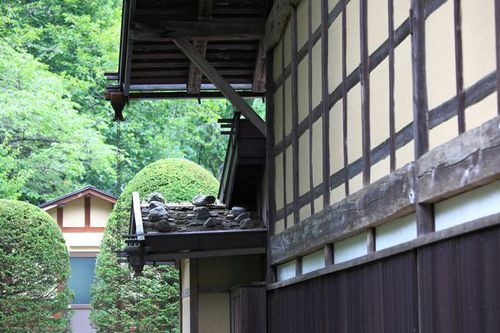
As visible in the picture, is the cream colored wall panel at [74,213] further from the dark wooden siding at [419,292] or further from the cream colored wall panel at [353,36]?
the cream colored wall panel at [353,36]

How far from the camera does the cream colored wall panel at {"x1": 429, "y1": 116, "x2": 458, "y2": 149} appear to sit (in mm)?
5798

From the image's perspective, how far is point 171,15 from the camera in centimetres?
1236

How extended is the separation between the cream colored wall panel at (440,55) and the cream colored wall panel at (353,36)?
1.78 meters

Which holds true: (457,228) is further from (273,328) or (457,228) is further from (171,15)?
(171,15)

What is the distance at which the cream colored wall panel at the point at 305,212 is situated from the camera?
32.4 feet

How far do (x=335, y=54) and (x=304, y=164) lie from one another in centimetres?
171

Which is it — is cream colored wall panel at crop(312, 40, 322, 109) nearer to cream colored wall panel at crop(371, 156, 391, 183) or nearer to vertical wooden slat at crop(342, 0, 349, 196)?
vertical wooden slat at crop(342, 0, 349, 196)

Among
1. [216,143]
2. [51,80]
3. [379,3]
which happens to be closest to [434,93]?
[379,3]

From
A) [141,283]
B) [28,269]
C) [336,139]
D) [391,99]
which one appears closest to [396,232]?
[391,99]

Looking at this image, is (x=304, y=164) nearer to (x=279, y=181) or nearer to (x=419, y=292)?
(x=279, y=181)

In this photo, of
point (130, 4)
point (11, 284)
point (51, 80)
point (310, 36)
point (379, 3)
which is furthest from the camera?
point (51, 80)

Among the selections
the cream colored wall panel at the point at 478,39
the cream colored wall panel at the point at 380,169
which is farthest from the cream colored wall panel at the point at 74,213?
the cream colored wall panel at the point at 478,39

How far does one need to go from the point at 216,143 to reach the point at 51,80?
28.8 ft

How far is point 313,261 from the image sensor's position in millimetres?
9797
